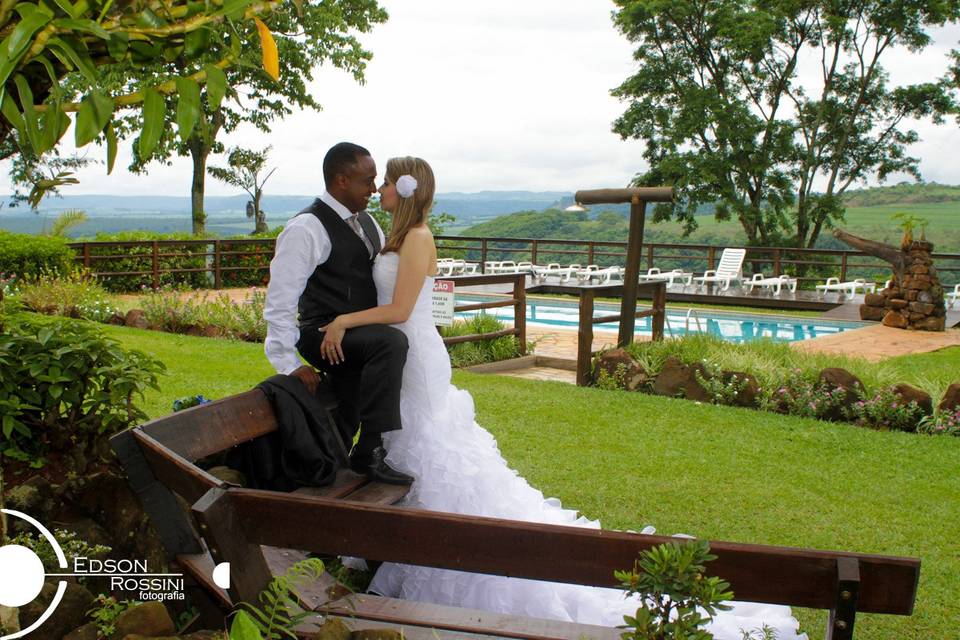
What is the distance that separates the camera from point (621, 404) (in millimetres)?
7203

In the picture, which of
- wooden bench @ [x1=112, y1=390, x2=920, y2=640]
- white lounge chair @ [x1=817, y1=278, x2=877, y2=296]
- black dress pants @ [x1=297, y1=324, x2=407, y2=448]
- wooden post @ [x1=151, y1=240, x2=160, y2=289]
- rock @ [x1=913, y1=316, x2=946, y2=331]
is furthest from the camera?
white lounge chair @ [x1=817, y1=278, x2=877, y2=296]

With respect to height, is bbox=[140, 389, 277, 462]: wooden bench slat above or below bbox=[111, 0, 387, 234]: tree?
below

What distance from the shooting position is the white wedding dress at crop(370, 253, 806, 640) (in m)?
3.04

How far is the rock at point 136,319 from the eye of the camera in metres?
11.2

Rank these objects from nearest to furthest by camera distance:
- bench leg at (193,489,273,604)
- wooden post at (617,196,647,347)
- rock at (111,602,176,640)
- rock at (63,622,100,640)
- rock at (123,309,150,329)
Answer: bench leg at (193,489,273,604) < rock at (111,602,176,640) < rock at (63,622,100,640) < wooden post at (617,196,647,347) < rock at (123,309,150,329)

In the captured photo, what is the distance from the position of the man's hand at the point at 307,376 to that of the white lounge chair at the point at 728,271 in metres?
17.1

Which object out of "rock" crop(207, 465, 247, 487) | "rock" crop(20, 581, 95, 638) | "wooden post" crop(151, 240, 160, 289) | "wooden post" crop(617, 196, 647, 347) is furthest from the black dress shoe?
"wooden post" crop(151, 240, 160, 289)

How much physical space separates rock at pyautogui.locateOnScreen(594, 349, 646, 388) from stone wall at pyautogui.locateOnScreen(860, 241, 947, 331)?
740cm

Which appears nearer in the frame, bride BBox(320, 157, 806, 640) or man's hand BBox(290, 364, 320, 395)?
bride BBox(320, 157, 806, 640)

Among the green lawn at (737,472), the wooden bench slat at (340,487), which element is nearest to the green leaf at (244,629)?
the wooden bench slat at (340,487)

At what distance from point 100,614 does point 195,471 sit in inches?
25.9

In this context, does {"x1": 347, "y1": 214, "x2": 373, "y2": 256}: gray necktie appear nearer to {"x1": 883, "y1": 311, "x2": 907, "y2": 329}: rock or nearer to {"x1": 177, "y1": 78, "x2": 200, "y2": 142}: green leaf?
{"x1": 177, "y1": 78, "x2": 200, "y2": 142}: green leaf

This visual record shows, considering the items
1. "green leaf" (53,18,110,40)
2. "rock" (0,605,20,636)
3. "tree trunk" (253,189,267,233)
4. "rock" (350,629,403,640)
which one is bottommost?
"rock" (350,629,403,640)

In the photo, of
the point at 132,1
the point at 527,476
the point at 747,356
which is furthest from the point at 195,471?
the point at 747,356
